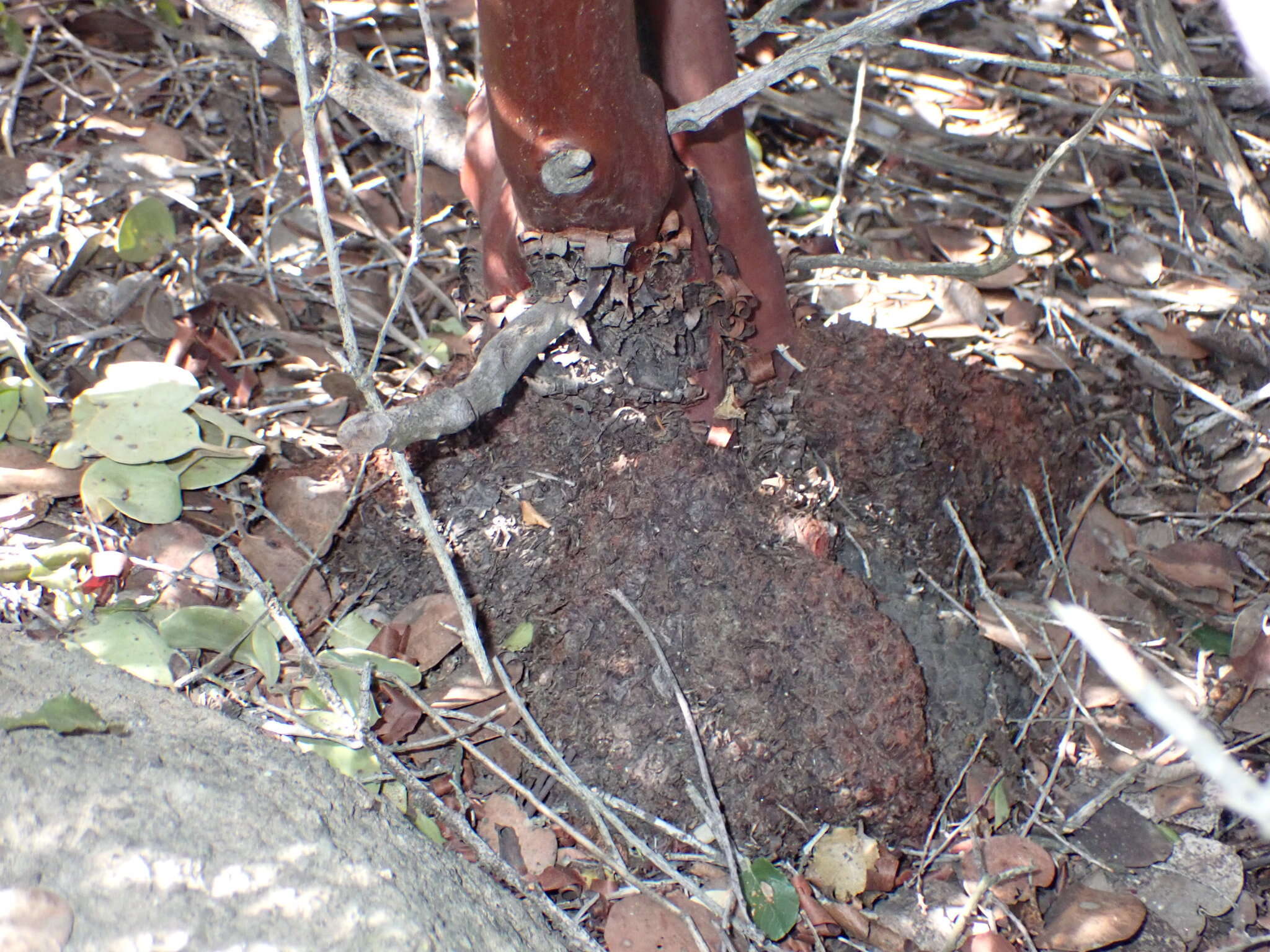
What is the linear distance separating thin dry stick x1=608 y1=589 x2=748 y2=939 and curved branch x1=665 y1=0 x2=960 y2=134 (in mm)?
763

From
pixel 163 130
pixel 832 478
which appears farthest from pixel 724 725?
pixel 163 130

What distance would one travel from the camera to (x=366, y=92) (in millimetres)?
2023

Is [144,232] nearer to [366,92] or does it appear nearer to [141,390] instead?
[141,390]

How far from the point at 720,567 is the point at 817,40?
819 mm

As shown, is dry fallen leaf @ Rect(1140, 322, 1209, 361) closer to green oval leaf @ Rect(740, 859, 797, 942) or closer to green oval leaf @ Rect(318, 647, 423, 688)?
green oval leaf @ Rect(740, 859, 797, 942)

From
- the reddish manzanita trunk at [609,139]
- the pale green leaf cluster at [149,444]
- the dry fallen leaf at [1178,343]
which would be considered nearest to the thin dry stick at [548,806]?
the pale green leaf cluster at [149,444]

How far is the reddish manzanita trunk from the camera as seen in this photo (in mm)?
1401

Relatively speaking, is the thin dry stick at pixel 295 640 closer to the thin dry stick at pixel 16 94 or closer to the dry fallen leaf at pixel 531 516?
the dry fallen leaf at pixel 531 516

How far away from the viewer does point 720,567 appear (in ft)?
5.46

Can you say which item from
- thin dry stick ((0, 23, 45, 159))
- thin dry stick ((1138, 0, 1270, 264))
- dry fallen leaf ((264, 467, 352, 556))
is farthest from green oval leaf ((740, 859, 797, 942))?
thin dry stick ((0, 23, 45, 159))

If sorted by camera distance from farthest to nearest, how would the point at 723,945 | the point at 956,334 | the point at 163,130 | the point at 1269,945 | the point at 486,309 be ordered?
the point at 163,130 < the point at 956,334 < the point at 486,309 < the point at 1269,945 < the point at 723,945

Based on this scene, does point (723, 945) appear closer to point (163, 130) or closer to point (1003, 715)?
point (1003, 715)

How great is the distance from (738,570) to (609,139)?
71 centimetres

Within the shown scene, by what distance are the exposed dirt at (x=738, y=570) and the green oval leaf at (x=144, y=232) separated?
977 millimetres
